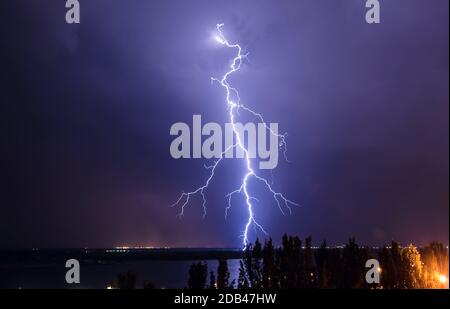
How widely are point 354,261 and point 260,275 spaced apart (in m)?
5.45

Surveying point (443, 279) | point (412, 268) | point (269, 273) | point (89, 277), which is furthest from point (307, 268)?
point (89, 277)

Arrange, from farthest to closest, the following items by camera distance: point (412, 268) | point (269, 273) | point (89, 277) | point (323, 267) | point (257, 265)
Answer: point (89, 277) → point (412, 268) → point (257, 265) → point (269, 273) → point (323, 267)

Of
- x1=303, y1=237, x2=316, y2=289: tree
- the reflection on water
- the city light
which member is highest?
x1=303, y1=237, x2=316, y2=289: tree

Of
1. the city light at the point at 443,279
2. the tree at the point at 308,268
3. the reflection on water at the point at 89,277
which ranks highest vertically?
the tree at the point at 308,268

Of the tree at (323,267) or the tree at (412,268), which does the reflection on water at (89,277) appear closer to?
the tree at (323,267)

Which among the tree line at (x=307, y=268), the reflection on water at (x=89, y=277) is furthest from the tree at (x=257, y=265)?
the reflection on water at (x=89, y=277)

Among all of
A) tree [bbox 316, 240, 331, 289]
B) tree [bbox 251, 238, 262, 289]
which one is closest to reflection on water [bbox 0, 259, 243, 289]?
tree [bbox 251, 238, 262, 289]

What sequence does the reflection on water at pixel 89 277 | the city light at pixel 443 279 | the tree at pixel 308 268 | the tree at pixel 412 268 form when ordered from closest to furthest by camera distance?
the tree at pixel 308 268, the tree at pixel 412 268, the city light at pixel 443 279, the reflection on water at pixel 89 277

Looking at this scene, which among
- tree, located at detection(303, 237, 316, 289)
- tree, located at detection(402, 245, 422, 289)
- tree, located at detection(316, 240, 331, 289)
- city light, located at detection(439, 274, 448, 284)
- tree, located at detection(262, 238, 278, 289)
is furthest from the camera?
city light, located at detection(439, 274, 448, 284)

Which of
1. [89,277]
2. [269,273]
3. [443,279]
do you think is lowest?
[89,277]

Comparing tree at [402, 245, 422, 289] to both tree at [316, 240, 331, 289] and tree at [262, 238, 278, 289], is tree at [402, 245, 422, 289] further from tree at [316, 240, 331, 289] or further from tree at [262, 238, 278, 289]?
tree at [262, 238, 278, 289]

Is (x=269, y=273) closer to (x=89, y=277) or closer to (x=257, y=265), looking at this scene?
(x=257, y=265)
